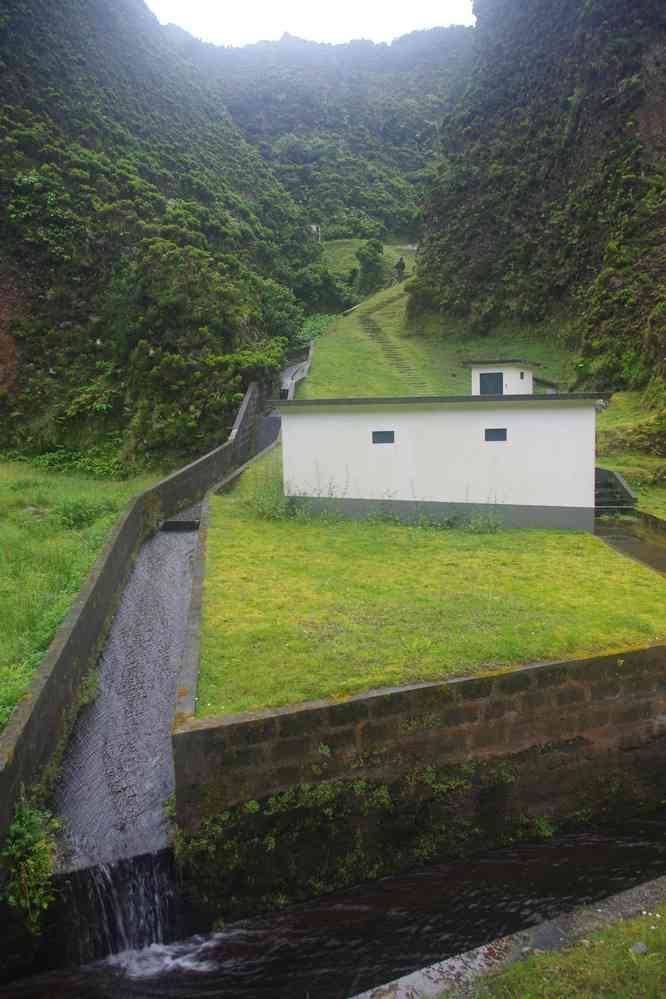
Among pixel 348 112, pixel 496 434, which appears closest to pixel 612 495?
pixel 496 434

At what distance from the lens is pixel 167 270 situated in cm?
2245

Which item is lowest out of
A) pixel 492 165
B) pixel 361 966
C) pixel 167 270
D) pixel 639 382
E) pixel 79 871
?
pixel 361 966

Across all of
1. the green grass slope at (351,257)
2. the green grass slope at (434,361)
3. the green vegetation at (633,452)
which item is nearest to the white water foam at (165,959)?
the green vegetation at (633,452)

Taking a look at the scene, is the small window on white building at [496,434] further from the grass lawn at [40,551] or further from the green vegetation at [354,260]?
the green vegetation at [354,260]

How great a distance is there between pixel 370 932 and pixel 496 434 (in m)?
8.85

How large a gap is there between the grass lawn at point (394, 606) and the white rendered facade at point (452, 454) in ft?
2.71

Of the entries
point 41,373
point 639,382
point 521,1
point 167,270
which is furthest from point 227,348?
point 521,1

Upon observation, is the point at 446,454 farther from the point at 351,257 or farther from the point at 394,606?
the point at 351,257

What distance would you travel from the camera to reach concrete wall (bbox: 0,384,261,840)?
5.25m

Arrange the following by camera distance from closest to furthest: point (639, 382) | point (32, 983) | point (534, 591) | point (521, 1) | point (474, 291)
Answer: point (32, 983)
point (534, 591)
point (639, 382)
point (474, 291)
point (521, 1)

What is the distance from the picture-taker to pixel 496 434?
12.2 m

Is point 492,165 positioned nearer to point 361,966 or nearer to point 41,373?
point 41,373

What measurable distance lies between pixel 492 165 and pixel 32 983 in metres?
36.4

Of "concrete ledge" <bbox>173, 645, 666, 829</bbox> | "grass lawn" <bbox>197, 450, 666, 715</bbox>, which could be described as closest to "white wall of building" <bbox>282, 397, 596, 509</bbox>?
"grass lawn" <bbox>197, 450, 666, 715</bbox>
